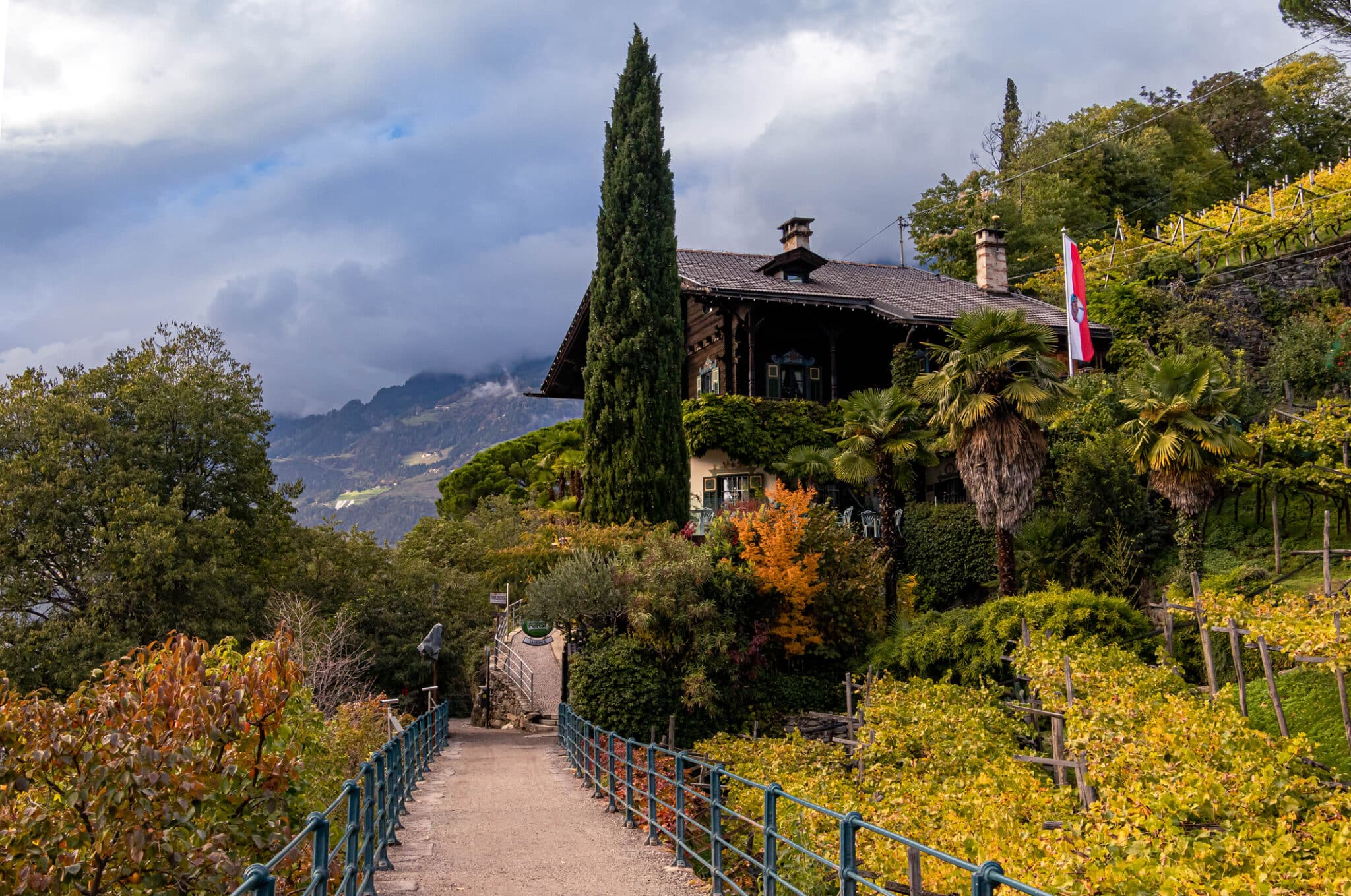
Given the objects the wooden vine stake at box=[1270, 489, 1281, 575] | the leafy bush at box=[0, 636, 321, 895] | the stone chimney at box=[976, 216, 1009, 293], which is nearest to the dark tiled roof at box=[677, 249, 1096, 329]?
the stone chimney at box=[976, 216, 1009, 293]

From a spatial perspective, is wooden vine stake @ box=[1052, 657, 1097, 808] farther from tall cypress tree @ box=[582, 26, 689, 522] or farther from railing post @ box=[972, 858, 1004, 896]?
tall cypress tree @ box=[582, 26, 689, 522]

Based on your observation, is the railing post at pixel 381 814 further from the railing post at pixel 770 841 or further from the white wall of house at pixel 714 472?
the white wall of house at pixel 714 472

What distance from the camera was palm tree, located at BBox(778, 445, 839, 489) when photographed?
2758cm

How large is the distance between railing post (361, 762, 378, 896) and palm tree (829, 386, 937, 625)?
51.5 feet

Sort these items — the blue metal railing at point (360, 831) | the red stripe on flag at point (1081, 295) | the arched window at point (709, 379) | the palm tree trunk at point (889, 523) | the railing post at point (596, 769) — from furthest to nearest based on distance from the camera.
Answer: the arched window at point (709, 379)
the red stripe on flag at point (1081, 295)
the palm tree trunk at point (889, 523)
the railing post at point (596, 769)
the blue metal railing at point (360, 831)

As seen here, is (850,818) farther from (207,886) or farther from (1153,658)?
(1153,658)

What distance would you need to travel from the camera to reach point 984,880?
3.85m

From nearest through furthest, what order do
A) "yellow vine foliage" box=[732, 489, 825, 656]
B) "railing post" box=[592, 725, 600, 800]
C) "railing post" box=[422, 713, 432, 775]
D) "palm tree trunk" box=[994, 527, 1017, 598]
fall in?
"railing post" box=[592, 725, 600, 800] < "railing post" box=[422, 713, 432, 775] < "palm tree trunk" box=[994, 527, 1017, 598] < "yellow vine foliage" box=[732, 489, 825, 656]

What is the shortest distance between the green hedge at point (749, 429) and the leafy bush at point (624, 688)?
9315 mm

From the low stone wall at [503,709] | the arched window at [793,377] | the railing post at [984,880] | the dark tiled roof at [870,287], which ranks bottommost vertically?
the low stone wall at [503,709]

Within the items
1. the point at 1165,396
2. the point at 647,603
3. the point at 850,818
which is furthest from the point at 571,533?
the point at 850,818

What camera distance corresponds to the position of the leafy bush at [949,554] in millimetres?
24688

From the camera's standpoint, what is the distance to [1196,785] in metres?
8.12

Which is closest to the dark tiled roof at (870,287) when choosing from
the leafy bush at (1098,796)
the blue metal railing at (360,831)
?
the leafy bush at (1098,796)
